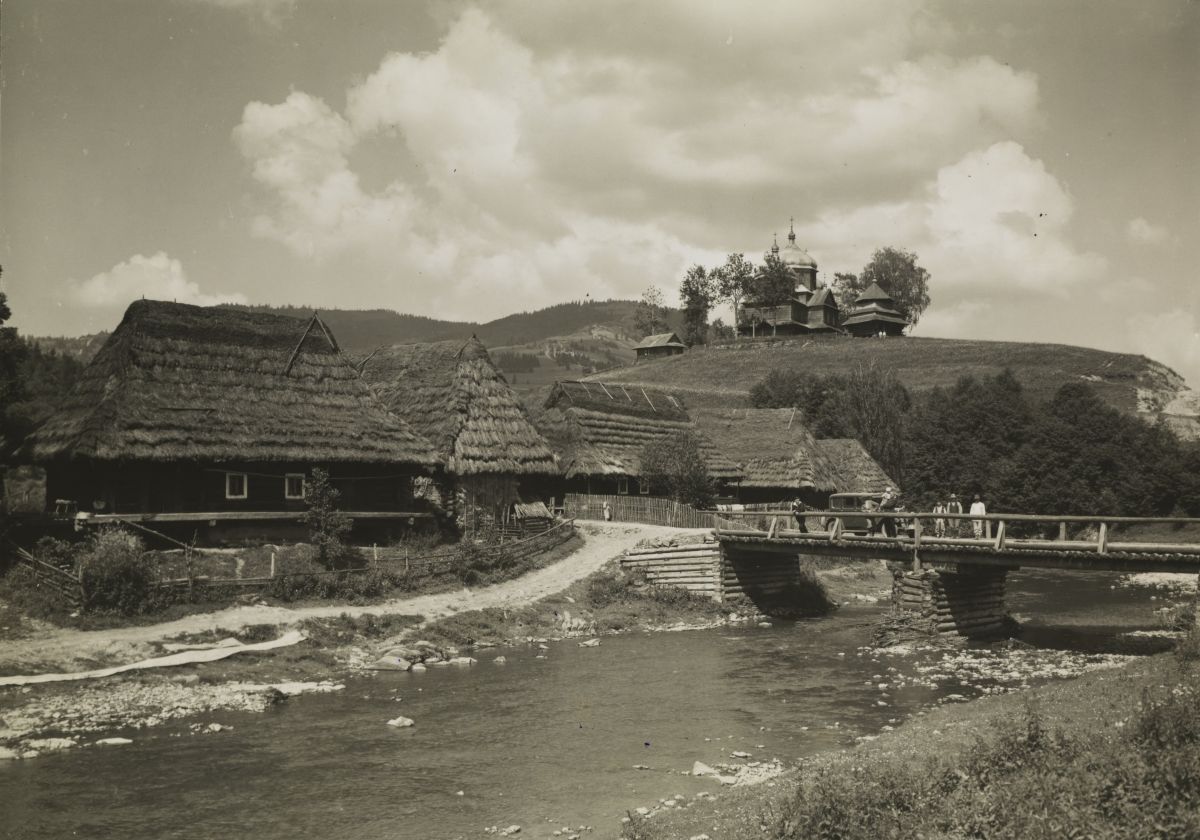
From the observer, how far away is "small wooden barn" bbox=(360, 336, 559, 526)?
34.9 metres

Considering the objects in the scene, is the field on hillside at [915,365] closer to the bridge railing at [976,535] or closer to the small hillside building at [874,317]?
the small hillside building at [874,317]

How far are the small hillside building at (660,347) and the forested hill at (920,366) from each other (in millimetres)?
5697

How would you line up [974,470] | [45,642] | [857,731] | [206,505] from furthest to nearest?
[974,470] → [206,505] → [45,642] → [857,731]

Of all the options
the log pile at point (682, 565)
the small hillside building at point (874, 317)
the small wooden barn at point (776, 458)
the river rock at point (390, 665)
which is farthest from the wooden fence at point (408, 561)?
the small hillside building at point (874, 317)

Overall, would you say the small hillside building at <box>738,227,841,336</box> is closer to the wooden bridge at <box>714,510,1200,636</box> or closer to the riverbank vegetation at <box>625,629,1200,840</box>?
the wooden bridge at <box>714,510,1200,636</box>

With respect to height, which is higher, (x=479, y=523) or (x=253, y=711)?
(x=479, y=523)

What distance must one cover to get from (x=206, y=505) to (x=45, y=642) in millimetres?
7919

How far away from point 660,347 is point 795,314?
1683 cm

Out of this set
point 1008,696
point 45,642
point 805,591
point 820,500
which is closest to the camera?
point 1008,696

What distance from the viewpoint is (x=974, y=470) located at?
185ft

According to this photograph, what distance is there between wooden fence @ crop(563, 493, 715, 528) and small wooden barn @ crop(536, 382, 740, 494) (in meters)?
1.22

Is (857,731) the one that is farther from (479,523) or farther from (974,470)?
(974,470)

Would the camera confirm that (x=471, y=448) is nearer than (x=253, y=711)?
No

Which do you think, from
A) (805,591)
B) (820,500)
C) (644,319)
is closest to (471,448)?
(805,591)
